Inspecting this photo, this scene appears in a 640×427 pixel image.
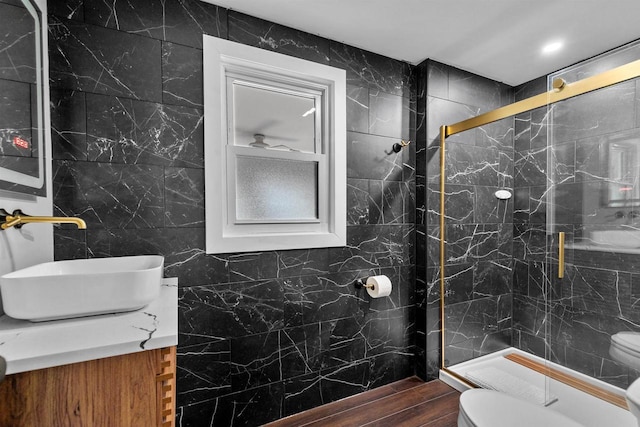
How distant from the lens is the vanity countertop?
0.69 meters

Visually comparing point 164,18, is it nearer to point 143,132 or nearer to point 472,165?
point 143,132

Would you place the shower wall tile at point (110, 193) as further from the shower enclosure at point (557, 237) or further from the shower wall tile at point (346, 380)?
the shower enclosure at point (557, 237)

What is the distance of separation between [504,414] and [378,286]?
0.93 m

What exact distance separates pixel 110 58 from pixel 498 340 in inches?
137

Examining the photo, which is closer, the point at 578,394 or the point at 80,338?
the point at 80,338

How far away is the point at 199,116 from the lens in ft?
5.41

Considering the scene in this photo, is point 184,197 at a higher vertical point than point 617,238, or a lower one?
higher

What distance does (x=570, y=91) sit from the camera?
1.66m

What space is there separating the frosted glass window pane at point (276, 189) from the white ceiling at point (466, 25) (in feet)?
2.92

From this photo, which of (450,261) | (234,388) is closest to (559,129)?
(450,261)

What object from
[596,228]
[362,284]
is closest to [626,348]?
[596,228]


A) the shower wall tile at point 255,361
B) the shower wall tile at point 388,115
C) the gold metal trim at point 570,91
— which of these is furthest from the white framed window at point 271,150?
the gold metal trim at point 570,91

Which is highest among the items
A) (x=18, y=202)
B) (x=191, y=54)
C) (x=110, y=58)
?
(x=191, y=54)

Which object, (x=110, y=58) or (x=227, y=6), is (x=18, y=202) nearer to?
(x=110, y=58)
